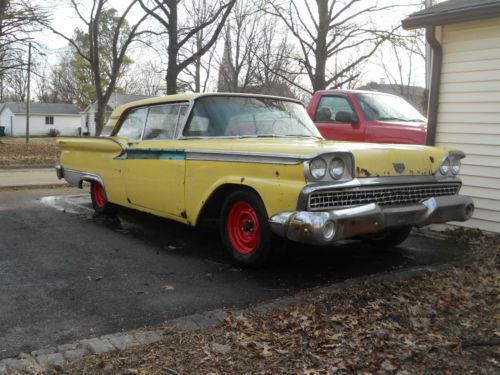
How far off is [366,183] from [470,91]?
3.22 meters

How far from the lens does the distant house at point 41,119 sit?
59.7 meters

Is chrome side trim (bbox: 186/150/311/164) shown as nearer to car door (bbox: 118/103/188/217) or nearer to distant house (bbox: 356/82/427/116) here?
car door (bbox: 118/103/188/217)

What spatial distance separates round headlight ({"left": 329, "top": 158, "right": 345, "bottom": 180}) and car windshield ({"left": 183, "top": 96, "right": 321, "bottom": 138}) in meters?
1.48

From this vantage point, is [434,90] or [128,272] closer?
[128,272]

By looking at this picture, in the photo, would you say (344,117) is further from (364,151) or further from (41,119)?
(41,119)

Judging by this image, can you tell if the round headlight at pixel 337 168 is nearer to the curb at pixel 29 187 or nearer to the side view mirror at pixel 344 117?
the side view mirror at pixel 344 117

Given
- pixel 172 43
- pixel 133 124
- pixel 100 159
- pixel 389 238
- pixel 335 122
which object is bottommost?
pixel 389 238

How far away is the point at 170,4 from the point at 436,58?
1117 centimetres

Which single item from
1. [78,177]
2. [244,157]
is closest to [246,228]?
[244,157]

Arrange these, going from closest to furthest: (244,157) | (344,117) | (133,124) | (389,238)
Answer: (244,157)
(389,238)
(133,124)
(344,117)

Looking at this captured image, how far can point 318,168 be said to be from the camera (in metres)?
4.09

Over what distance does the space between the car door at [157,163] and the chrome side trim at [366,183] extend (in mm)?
1772

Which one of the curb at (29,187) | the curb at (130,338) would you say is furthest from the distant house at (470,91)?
the curb at (29,187)

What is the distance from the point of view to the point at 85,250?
5.72 m
